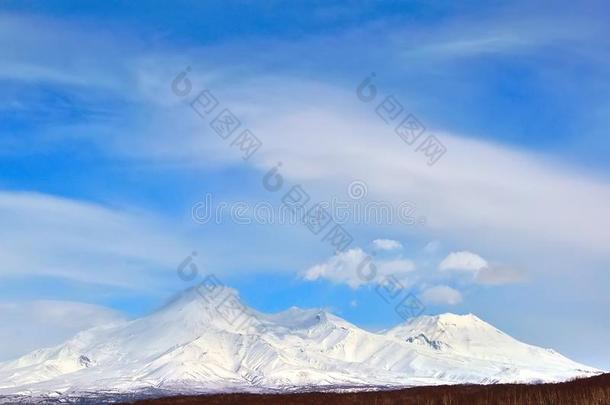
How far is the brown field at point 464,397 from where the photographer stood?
29.0m

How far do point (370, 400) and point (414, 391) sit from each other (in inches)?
183

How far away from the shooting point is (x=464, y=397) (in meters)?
35.3

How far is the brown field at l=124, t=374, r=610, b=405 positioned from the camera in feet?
95.2

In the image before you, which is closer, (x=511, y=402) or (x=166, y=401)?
(x=511, y=402)

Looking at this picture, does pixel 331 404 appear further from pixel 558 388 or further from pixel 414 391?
pixel 558 388

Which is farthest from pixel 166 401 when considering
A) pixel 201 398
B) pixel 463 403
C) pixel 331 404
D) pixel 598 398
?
pixel 598 398

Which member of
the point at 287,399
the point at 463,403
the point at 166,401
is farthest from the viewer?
the point at 166,401

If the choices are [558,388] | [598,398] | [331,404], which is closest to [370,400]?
[331,404]

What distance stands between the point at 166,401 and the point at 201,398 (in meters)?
2.17

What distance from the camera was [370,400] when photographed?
132 ft

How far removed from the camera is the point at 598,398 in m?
26.7

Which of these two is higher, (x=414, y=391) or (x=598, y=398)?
(x=414, y=391)

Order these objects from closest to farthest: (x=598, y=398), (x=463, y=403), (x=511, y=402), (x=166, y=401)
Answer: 1. (x=598, y=398)
2. (x=511, y=402)
3. (x=463, y=403)
4. (x=166, y=401)

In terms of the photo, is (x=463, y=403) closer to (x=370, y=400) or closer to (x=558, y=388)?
(x=558, y=388)
